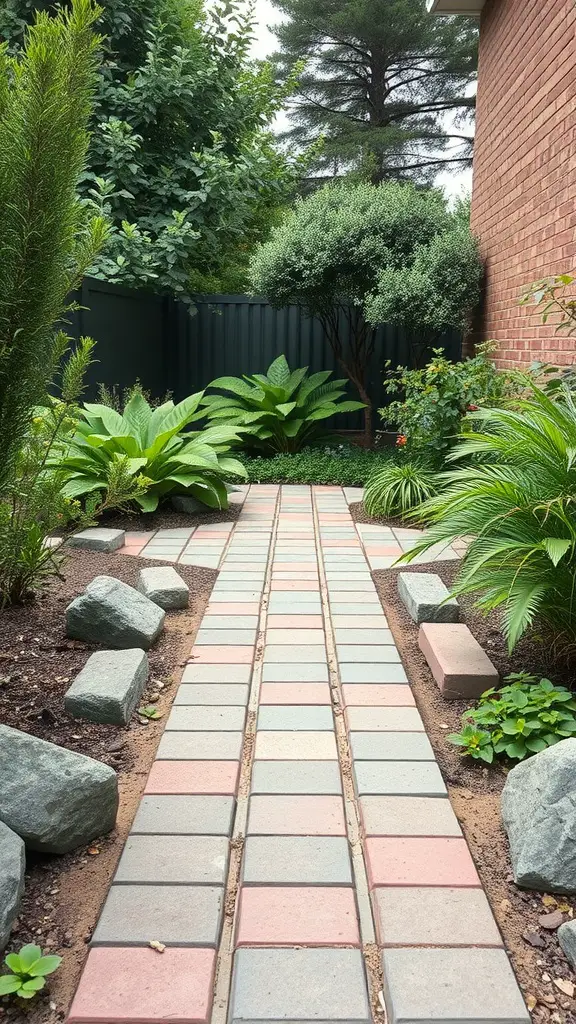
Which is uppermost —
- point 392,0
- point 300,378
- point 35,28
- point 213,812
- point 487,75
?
point 392,0

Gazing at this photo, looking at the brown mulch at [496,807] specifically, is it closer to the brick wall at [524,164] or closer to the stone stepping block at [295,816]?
the stone stepping block at [295,816]

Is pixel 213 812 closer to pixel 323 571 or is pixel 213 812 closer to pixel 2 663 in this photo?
pixel 2 663

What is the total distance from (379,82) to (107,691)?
20.2 m

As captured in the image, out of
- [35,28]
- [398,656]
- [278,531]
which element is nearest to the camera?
[35,28]

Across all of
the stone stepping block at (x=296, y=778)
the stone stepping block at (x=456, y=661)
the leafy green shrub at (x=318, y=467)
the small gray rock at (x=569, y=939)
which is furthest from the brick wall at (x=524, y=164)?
the small gray rock at (x=569, y=939)

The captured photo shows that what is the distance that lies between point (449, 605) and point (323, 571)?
3.98 ft

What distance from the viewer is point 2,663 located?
3121mm

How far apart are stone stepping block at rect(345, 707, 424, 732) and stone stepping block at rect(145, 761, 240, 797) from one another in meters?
0.48

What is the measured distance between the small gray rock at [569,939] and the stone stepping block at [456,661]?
48.3 inches

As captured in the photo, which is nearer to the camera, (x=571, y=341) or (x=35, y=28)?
(x=35, y=28)

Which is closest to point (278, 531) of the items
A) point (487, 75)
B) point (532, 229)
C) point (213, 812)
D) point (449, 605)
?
point (449, 605)

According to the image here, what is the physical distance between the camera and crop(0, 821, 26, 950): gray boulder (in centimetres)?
168

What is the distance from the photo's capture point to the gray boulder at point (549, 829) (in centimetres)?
190

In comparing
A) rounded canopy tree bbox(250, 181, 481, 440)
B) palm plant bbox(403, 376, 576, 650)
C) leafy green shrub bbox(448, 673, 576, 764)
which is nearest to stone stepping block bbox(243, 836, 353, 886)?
leafy green shrub bbox(448, 673, 576, 764)
